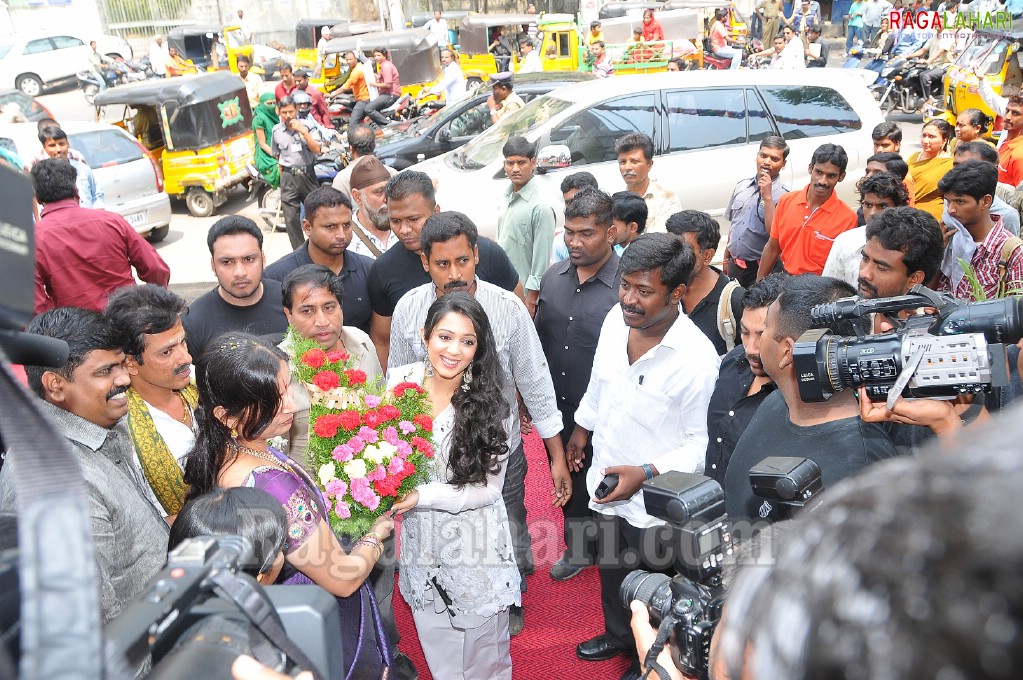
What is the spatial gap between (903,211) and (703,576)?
2336 millimetres

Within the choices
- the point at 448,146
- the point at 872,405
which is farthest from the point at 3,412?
the point at 448,146

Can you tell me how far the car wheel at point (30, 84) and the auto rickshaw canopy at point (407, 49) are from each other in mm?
10247

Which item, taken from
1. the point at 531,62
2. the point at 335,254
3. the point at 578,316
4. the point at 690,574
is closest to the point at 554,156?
the point at 335,254

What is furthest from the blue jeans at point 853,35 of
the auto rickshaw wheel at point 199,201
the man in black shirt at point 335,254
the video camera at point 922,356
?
the video camera at point 922,356

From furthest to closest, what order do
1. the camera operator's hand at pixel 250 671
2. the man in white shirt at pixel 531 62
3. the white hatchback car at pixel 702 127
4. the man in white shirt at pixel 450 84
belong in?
the man in white shirt at pixel 531 62 < the man in white shirt at pixel 450 84 < the white hatchback car at pixel 702 127 < the camera operator's hand at pixel 250 671

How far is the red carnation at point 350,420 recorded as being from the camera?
2.73 meters

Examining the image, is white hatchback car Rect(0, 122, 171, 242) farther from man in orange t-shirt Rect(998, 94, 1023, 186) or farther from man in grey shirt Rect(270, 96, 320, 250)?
man in orange t-shirt Rect(998, 94, 1023, 186)

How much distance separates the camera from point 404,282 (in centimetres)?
430

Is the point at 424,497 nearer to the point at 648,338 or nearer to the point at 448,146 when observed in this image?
the point at 648,338

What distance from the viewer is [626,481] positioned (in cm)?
316

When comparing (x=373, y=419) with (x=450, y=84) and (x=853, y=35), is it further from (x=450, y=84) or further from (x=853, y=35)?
(x=853, y=35)

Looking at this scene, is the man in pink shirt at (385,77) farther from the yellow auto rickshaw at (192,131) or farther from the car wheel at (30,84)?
the car wheel at (30,84)

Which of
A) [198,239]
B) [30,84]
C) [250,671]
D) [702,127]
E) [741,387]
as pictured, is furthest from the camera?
[30,84]

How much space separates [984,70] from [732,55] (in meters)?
8.29
